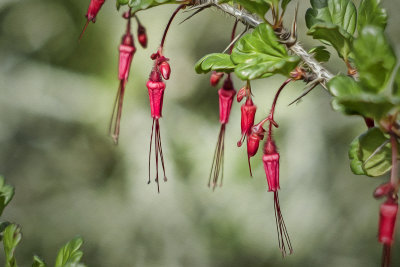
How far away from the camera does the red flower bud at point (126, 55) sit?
1129 millimetres

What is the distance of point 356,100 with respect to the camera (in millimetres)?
726

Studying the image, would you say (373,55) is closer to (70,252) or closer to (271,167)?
(271,167)

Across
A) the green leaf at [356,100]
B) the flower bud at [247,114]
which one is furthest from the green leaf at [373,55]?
the flower bud at [247,114]

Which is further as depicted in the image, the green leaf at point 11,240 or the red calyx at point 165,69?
the red calyx at point 165,69

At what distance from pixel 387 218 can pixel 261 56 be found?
28 centimetres

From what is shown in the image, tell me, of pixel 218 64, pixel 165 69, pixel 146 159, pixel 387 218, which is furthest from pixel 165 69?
pixel 146 159

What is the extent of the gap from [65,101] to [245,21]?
117 inches

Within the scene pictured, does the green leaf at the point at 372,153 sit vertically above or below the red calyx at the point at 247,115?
below

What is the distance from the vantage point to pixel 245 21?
0.99 meters

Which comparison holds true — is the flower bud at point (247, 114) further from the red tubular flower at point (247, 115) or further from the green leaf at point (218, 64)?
the green leaf at point (218, 64)

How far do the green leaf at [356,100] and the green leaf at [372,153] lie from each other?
9 cm

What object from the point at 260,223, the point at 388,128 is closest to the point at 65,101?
the point at 260,223

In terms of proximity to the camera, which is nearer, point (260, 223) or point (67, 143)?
point (260, 223)

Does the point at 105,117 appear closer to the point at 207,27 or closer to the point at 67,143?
the point at 67,143
